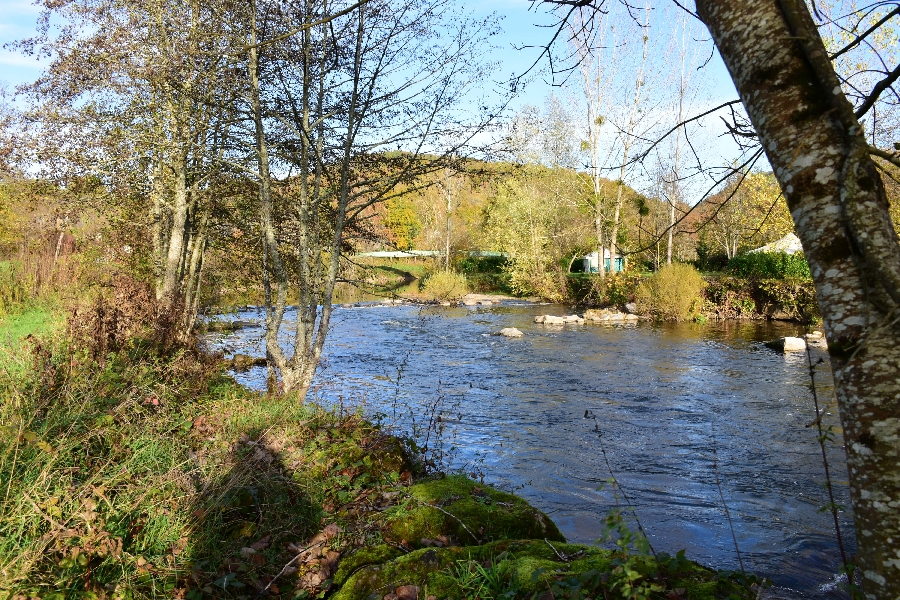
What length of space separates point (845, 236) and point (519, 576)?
2043mm

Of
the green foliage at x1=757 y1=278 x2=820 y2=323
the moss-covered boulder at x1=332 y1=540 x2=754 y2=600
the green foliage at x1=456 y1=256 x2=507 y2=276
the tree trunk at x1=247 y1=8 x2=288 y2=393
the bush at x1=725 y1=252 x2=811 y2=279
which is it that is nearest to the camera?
the moss-covered boulder at x1=332 y1=540 x2=754 y2=600

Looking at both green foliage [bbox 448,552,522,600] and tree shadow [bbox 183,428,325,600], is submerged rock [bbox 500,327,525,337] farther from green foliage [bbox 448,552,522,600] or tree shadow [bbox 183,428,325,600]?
green foliage [bbox 448,552,522,600]

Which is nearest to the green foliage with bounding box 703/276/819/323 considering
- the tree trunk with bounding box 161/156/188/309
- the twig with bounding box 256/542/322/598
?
the tree trunk with bounding box 161/156/188/309

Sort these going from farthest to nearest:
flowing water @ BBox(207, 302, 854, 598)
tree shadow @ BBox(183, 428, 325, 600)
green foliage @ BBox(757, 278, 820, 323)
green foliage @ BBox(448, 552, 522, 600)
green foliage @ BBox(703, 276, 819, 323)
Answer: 1. green foliage @ BBox(703, 276, 819, 323)
2. green foliage @ BBox(757, 278, 820, 323)
3. flowing water @ BBox(207, 302, 854, 598)
4. tree shadow @ BBox(183, 428, 325, 600)
5. green foliage @ BBox(448, 552, 522, 600)

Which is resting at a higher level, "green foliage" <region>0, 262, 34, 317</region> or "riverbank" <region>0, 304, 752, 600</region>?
"green foliage" <region>0, 262, 34, 317</region>

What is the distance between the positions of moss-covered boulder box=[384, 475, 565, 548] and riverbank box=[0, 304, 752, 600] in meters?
0.01

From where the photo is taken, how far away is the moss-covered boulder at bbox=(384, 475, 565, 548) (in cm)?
395

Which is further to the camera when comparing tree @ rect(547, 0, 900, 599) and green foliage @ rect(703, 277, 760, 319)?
green foliage @ rect(703, 277, 760, 319)

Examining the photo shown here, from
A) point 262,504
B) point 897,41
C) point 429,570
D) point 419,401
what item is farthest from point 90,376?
point 897,41

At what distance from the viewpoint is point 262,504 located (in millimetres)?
4191

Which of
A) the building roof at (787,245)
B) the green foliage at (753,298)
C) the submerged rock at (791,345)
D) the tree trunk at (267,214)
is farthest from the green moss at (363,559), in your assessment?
the building roof at (787,245)

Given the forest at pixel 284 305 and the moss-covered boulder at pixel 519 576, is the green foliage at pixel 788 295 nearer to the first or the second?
the forest at pixel 284 305

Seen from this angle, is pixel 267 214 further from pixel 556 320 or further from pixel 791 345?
pixel 556 320

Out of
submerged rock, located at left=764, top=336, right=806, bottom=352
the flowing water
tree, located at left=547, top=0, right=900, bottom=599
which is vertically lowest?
the flowing water
